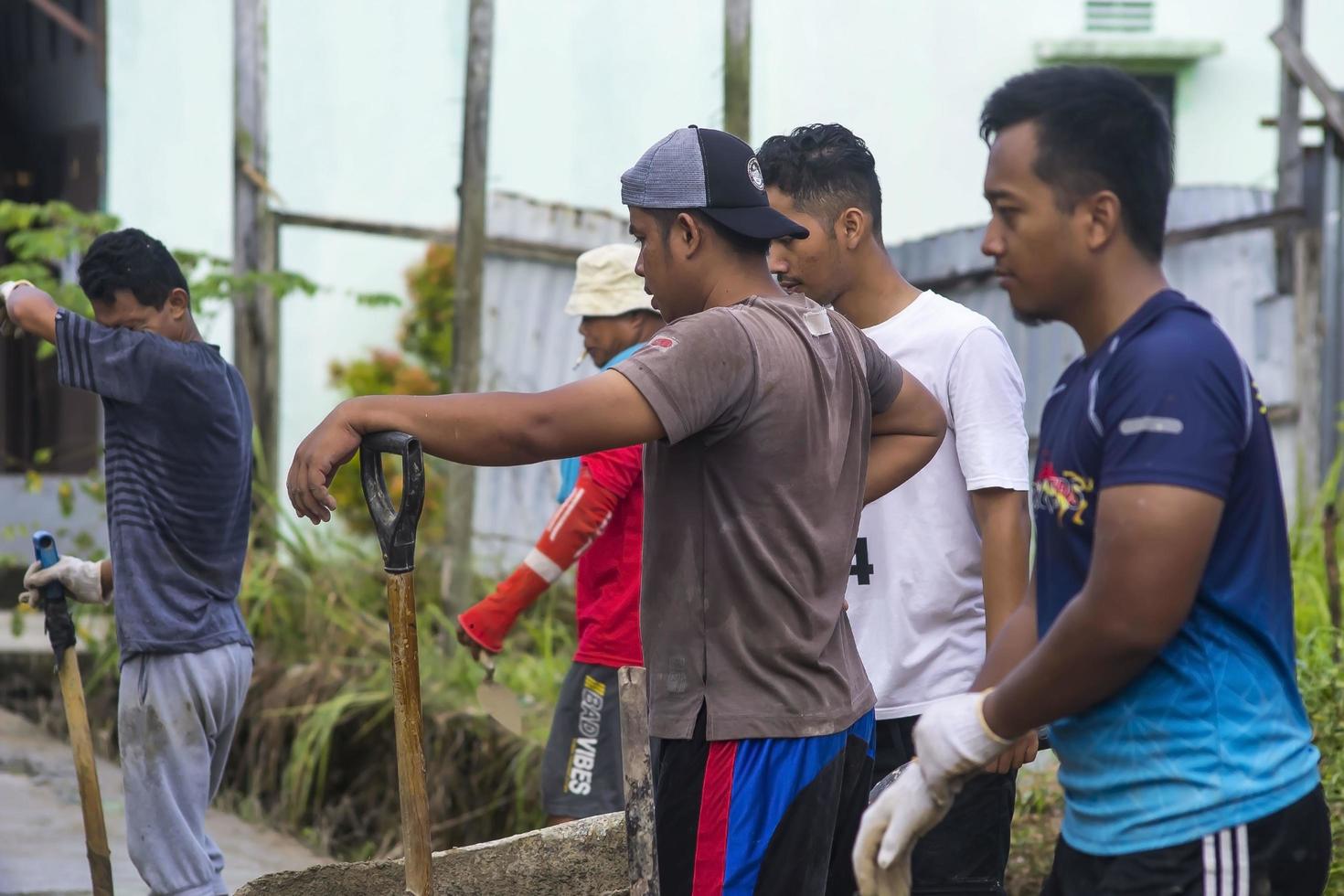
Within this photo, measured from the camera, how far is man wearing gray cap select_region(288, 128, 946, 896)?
2.51 m

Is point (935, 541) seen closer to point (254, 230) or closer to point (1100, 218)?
point (1100, 218)

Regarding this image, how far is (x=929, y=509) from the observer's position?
3217mm

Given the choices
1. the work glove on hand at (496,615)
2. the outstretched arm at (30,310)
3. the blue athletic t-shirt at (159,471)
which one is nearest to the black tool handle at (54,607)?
the blue athletic t-shirt at (159,471)

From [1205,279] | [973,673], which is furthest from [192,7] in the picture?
[973,673]

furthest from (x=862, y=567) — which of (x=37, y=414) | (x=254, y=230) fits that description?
(x=37, y=414)

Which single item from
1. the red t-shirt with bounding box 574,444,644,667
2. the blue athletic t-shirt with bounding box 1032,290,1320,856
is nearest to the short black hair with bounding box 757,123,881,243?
the red t-shirt with bounding box 574,444,644,667

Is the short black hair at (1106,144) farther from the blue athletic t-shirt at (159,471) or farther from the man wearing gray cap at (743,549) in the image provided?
the blue athletic t-shirt at (159,471)

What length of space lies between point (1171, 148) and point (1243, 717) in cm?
72

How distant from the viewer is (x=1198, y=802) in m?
1.91

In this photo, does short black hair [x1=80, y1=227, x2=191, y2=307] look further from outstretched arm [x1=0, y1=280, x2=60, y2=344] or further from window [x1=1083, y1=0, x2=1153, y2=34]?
window [x1=1083, y1=0, x2=1153, y2=34]

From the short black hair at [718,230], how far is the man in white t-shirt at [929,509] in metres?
0.66

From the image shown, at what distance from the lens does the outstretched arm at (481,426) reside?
2.23 m

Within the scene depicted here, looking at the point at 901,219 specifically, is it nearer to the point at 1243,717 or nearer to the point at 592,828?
the point at 592,828

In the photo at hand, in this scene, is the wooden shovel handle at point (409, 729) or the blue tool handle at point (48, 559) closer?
the wooden shovel handle at point (409, 729)
